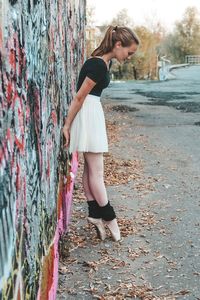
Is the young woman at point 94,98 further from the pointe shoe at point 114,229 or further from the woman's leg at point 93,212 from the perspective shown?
the pointe shoe at point 114,229

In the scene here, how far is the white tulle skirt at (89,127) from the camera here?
454 cm

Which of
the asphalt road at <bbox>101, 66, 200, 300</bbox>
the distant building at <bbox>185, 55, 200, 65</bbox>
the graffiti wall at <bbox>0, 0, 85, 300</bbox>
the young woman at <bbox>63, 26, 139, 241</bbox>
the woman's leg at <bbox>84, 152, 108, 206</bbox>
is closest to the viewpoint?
the graffiti wall at <bbox>0, 0, 85, 300</bbox>

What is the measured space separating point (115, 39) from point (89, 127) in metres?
0.75

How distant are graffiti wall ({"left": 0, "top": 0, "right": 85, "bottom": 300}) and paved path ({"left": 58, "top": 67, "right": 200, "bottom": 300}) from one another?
0.45 meters

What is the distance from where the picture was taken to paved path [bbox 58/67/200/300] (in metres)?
4.07

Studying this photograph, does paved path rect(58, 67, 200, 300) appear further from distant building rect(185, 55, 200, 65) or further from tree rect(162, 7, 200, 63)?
tree rect(162, 7, 200, 63)

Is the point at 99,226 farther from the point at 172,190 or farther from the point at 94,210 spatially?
the point at 172,190

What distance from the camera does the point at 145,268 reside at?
4.40 m

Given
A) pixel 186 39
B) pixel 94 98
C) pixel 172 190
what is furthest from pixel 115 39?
pixel 186 39

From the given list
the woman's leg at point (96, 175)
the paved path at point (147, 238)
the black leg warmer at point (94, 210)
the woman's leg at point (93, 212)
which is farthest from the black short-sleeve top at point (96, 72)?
the paved path at point (147, 238)

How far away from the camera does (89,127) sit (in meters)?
4.54

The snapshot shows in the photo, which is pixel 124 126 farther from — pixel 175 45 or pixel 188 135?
pixel 175 45

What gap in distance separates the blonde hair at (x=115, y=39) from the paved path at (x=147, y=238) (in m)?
1.68

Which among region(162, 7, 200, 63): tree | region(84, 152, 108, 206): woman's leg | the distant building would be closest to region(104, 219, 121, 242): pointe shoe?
region(84, 152, 108, 206): woman's leg
